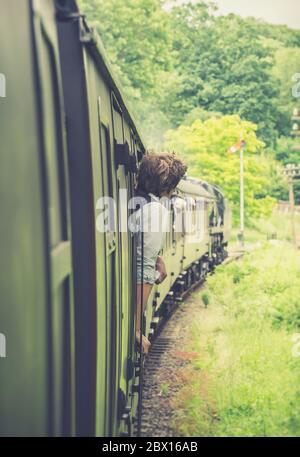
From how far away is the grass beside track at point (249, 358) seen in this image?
169 inches

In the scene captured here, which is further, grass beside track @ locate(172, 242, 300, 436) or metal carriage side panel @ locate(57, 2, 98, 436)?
grass beside track @ locate(172, 242, 300, 436)

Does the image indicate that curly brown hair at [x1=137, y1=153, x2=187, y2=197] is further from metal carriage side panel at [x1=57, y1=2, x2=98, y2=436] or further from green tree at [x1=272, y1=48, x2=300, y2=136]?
green tree at [x1=272, y1=48, x2=300, y2=136]

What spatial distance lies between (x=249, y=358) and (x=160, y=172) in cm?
274

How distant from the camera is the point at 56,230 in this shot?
5.36 ft

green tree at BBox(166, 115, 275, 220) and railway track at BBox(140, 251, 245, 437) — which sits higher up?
green tree at BBox(166, 115, 275, 220)

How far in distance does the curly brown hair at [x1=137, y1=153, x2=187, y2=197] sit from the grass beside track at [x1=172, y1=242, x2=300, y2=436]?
5.08 feet

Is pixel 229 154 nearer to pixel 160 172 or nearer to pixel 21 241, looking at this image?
pixel 160 172

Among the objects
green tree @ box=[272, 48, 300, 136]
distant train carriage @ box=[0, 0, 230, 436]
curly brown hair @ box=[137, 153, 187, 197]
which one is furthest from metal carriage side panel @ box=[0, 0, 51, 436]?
green tree @ box=[272, 48, 300, 136]

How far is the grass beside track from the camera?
4281 millimetres

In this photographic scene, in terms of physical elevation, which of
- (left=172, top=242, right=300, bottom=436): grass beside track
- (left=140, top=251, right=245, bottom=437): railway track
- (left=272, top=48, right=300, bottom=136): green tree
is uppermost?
(left=272, top=48, right=300, bottom=136): green tree

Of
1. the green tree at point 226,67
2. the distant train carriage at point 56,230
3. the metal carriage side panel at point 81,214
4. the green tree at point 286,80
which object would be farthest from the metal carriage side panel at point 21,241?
the green tree at point 286,80

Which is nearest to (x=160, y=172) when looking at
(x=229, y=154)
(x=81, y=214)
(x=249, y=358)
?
(x=81, y=214)
